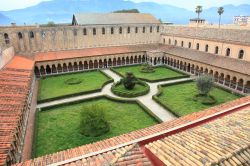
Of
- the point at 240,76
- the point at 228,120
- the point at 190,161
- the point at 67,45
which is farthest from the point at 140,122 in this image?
the point at 67,45

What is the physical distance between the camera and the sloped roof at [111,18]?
4097cm

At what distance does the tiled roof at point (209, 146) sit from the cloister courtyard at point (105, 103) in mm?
10487

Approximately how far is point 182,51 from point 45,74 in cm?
2488

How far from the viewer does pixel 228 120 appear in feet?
30.9

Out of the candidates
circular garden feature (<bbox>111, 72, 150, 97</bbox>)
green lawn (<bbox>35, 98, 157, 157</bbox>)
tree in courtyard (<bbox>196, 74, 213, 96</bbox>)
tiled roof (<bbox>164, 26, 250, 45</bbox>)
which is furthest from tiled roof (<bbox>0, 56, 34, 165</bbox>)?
tiled roof (<bbox>164, 26, 250, 45</bbox>)

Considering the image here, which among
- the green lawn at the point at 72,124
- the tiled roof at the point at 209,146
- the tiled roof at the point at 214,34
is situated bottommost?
the green lawn at the point at 72,124

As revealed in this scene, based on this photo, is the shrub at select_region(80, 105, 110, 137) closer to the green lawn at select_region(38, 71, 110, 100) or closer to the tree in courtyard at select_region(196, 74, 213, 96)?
the green lawn at select_region(38, 71, 110, 100)

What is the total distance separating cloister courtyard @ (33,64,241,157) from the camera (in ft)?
57.6

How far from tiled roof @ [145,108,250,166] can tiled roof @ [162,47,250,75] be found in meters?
20.4

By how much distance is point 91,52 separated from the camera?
127 ft

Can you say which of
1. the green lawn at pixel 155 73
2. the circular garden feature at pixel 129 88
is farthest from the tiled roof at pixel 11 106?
the green lawn at pixel 155 73

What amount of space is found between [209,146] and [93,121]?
457 inches

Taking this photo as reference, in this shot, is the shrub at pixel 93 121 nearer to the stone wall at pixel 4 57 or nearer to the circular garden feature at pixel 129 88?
the circular garden feature at pixel 129 88

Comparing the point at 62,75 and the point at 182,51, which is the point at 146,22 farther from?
the point at 62,75
